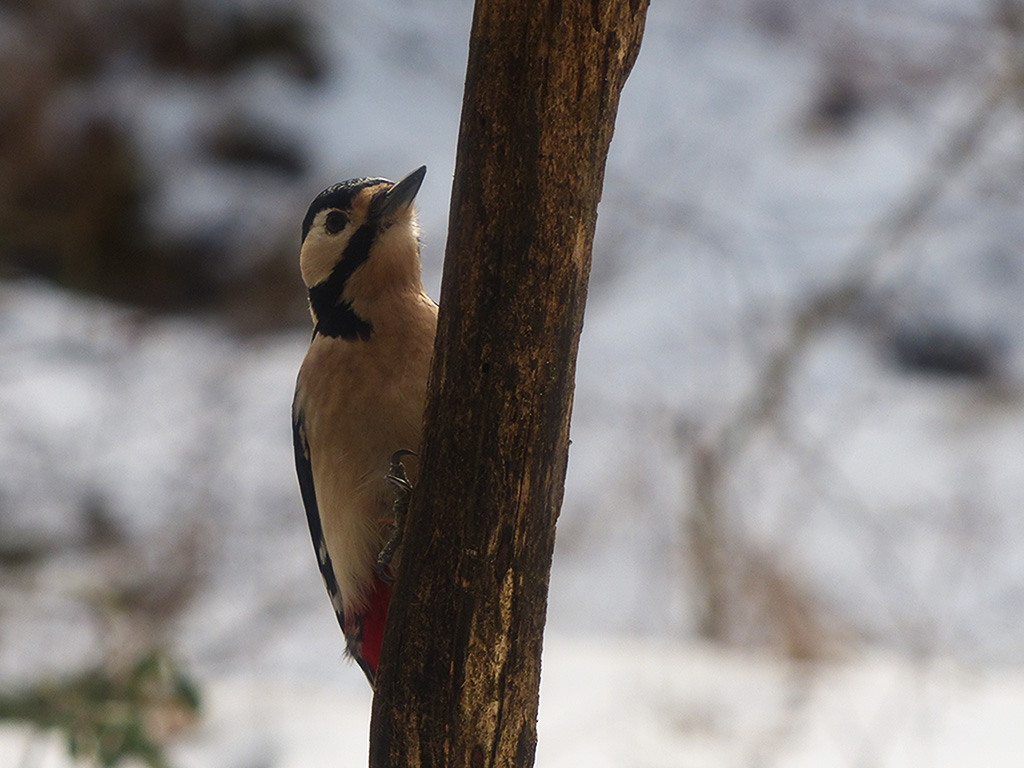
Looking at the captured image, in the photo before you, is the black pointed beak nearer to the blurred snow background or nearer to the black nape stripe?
the black nape stripe

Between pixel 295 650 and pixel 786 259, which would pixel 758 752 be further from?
pixel 786 259

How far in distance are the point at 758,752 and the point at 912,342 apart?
430 cm

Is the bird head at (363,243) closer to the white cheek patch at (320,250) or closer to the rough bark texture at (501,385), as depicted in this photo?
the white cheek patch at (320,250)

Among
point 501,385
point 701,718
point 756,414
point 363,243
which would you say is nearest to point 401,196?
point 363,243

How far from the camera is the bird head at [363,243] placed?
207cm

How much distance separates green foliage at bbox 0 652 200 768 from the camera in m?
2.12

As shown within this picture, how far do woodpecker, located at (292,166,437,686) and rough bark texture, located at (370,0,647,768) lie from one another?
0.44m

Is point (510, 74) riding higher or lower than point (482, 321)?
higher

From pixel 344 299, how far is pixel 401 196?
0.23m

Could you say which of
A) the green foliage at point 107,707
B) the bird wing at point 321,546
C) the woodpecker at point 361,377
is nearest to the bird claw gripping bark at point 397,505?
the woodpecker at point 361,377

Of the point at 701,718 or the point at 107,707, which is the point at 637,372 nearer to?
the point at 701,718

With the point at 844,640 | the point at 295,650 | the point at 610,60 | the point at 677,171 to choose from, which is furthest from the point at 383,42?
the point at 610,60

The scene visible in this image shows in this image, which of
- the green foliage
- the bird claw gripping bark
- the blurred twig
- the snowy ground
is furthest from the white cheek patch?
the blurred twig

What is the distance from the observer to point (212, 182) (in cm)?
762
